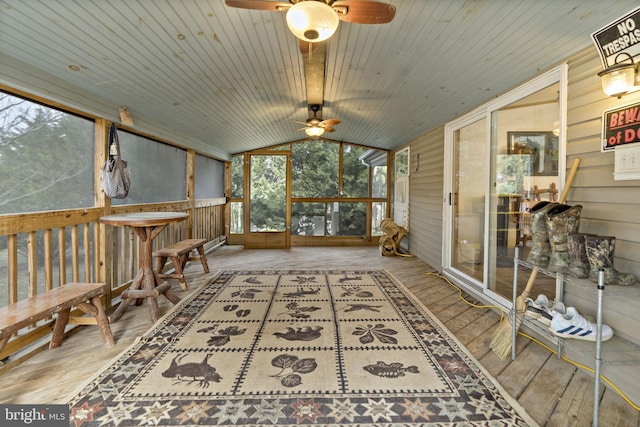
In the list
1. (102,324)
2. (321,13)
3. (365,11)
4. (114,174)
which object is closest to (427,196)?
(365,11)

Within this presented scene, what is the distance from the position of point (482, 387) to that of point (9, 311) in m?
2.91

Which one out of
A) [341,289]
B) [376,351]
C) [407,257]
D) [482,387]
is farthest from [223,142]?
[482,387]

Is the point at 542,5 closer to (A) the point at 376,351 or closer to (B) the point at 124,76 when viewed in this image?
(A) the point at 376,351

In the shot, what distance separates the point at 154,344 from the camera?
2322 millimetres

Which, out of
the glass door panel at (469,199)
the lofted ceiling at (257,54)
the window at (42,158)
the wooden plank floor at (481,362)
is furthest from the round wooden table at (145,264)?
the glass door panel at (469,199)

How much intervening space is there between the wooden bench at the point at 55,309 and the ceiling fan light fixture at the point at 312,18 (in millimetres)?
2257

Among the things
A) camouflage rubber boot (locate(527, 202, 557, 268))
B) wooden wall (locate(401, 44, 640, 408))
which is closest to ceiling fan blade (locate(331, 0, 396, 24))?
wooden wall (locate(401, 44, 640, 408))

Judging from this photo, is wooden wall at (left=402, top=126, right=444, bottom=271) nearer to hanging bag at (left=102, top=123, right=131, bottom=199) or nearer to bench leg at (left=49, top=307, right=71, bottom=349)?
hanging bag at (left=102, top=123, right=131, bottom=199)

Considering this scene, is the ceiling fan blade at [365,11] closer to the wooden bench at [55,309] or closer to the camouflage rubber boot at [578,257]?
the camouflage rubber boot at [578,257]

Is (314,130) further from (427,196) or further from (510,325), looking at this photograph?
(510,325)

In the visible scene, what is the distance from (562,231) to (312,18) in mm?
1927

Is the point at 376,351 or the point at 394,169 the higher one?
the point at 394,169

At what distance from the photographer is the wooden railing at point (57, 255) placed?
2.18 meters

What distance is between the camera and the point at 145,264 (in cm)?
295
